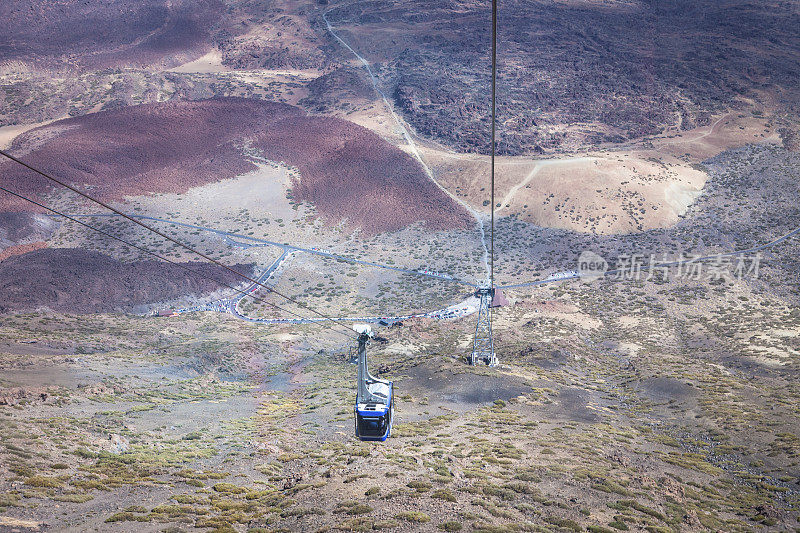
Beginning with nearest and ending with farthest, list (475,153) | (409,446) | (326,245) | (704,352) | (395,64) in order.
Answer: (409,446)
(704,352)
(326,245)
(475,153)
(395,64)

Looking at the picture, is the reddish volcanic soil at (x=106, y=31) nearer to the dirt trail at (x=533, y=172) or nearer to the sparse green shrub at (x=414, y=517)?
the dirt trail at (x=533, y=172)

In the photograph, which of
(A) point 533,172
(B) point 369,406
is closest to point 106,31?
(A) point 533,172

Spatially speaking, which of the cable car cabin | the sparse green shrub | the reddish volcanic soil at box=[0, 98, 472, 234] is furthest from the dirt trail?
the sparse green shrub

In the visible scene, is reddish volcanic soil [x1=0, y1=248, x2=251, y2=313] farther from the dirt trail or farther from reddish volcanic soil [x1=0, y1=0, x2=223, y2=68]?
reddish volcanic soil [x1=0, y1=0, x2=223, y2=68]

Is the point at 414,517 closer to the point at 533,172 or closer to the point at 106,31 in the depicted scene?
the point at 533,172

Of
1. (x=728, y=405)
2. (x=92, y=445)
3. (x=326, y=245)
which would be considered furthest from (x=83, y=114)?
(x=728, y=405)

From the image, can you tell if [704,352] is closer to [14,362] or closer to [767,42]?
[14,362]

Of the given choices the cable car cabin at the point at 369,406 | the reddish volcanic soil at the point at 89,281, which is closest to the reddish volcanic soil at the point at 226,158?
the reddish volcanic soil at the point at 89,281
